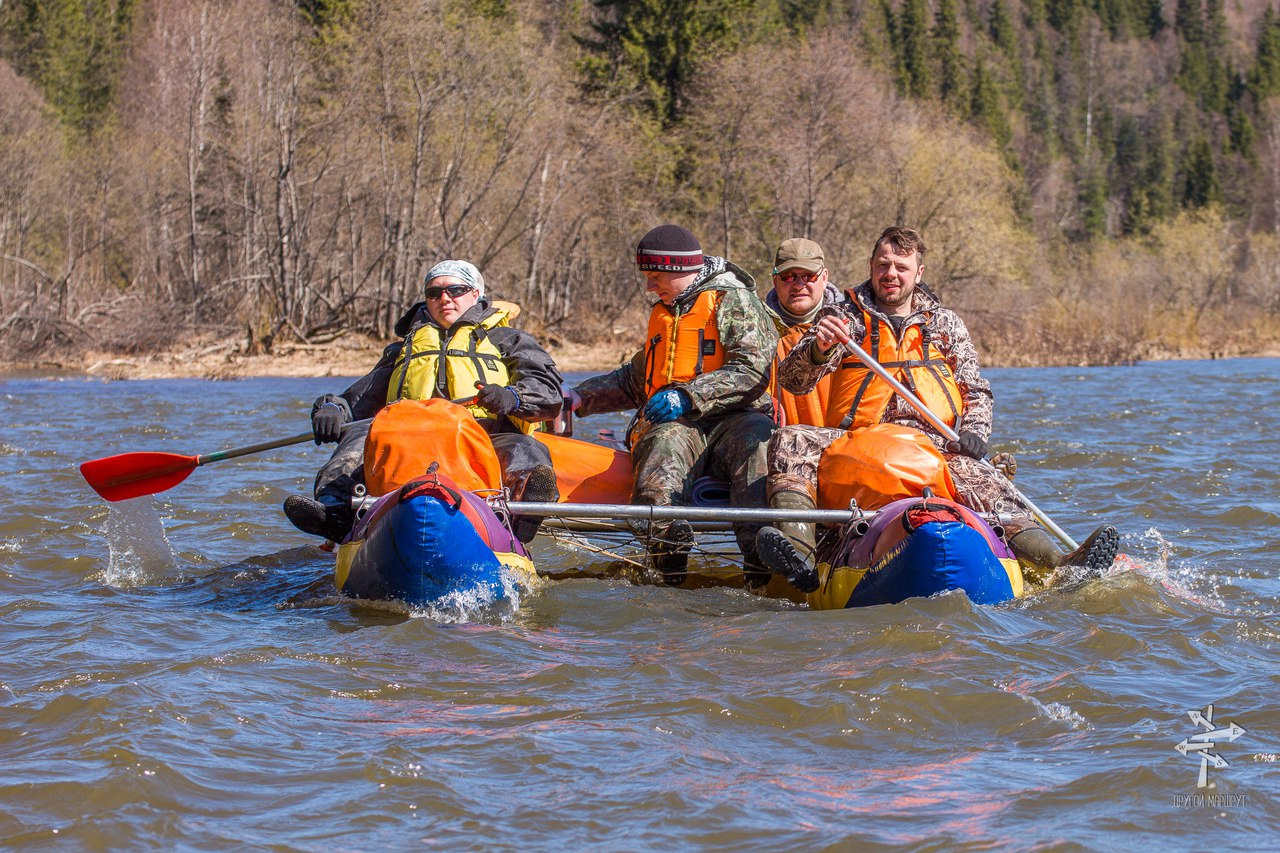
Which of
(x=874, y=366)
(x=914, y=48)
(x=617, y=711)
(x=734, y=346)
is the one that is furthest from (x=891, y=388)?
(x=914, y=48)

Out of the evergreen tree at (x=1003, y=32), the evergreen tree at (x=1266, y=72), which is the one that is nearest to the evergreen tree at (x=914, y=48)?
the evergreen tree at (x=1003, y=32)

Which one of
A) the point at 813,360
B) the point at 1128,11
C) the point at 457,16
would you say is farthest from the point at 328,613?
the point at 1128,11

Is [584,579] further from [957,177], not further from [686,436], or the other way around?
[957,177]

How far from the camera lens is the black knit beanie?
576 cm

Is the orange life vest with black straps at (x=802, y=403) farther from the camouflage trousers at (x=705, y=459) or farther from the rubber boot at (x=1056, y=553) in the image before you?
the rubber boot at (x=1056, y=553)

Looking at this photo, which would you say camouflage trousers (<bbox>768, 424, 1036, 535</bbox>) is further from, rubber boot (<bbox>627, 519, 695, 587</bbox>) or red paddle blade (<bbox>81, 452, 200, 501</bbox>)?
red paddle blade (<bbox>81, 452, 200, 501</bbox>)

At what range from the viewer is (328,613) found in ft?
17.4

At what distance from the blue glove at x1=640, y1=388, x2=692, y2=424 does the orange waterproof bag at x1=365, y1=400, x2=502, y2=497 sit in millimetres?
665

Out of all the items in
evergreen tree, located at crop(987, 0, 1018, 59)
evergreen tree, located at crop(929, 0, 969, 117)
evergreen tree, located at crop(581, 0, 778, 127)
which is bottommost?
evergreen tree, located at crop(581, 0, 778, 127)

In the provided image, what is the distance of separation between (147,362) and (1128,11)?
6585 centimetres

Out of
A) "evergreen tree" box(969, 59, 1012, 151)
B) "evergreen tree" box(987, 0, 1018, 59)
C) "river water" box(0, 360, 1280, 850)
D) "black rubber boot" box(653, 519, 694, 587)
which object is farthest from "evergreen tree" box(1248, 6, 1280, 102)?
"black rubber boot" box(653, 519, 694, 587)

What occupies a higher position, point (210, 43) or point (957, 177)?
point (210, 43)

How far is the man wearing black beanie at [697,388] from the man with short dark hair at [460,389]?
43cm

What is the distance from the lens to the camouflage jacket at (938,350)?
546 centimetres
